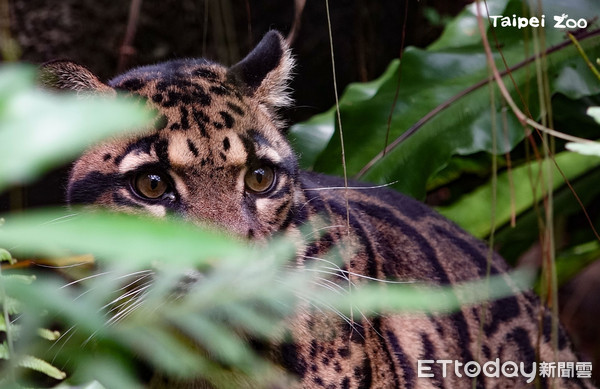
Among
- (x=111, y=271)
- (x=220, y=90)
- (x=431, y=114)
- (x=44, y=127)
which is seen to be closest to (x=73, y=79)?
(x=220, y=90)

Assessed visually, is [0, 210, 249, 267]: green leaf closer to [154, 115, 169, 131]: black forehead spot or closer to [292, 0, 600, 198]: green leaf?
[154, 115, 169, 131]: black forehead spot

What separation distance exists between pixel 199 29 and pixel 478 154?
160 cm

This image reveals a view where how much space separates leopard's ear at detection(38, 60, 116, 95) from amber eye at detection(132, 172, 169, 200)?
22cm

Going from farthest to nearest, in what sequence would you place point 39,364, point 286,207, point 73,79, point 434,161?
point 434,161 → point 286,207 → point 73,79 → point 39,364

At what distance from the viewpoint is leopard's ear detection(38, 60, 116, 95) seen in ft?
5.97

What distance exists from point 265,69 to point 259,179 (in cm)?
38

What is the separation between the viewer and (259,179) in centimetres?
187

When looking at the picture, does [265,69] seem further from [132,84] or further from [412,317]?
[412,317]

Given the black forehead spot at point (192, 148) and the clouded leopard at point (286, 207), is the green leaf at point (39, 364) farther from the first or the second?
the black forehead spot at point (192, 148)

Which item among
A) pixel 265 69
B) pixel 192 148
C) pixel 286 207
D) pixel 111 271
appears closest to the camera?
pixel 111 271

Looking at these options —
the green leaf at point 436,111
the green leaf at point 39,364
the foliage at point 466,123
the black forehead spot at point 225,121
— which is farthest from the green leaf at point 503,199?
the green leaf at point 39,364

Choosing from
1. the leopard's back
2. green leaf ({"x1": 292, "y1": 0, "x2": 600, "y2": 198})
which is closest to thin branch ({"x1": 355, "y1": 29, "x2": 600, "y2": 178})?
green leaf ({"x1": 292, "y1": 0, "x2": 600, "y2": 198})

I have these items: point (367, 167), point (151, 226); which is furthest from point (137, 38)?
point (151, 226)

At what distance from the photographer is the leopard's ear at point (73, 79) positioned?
1.82 m
